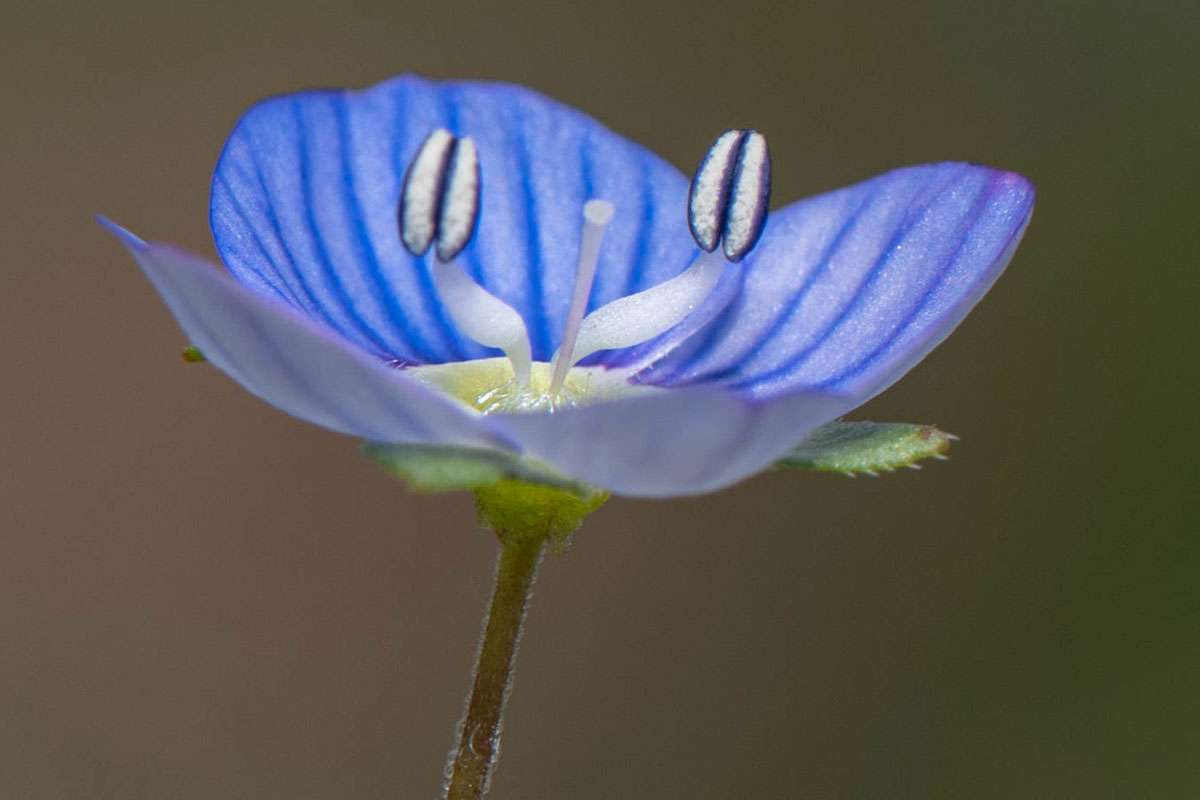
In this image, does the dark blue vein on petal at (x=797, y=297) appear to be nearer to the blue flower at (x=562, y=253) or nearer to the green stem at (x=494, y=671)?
the blue flower at (x=562, y=253)

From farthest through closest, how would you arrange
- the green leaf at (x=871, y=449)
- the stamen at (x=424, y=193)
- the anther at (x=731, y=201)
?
the anther at (x=731, y=201)
the stamen at (x=424, y=193)
the green leaf at (x=871, y=449)

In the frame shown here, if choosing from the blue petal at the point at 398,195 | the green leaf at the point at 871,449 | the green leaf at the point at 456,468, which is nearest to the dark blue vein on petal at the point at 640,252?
the blue petal at the point at 398,195

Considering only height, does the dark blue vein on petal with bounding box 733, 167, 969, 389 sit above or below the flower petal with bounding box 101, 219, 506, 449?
above

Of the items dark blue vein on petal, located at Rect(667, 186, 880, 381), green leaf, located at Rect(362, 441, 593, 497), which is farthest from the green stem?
dark blue vein on petal, located at Rect(667, 186, 880, 381)

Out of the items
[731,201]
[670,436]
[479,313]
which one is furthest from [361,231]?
[670,436]

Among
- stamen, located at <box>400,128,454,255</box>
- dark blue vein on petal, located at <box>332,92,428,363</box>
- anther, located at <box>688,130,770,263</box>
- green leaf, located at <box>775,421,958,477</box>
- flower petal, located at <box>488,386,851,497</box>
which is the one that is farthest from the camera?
dark blue vein on petal, located at <box>332,92,428,363</box>

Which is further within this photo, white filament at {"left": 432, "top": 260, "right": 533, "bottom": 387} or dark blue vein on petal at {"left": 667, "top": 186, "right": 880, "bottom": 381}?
dark blue vein on petal at {"left": 667, "top": 186, "right": 880, "bottom": 381}

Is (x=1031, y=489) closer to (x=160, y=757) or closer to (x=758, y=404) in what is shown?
(x=160, y=757)

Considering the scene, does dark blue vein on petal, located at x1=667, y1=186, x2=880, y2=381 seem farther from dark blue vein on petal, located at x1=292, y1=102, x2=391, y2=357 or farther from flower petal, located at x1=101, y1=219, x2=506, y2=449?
flower petal, located at x1=101, y1=219, x2=506, y2=449
